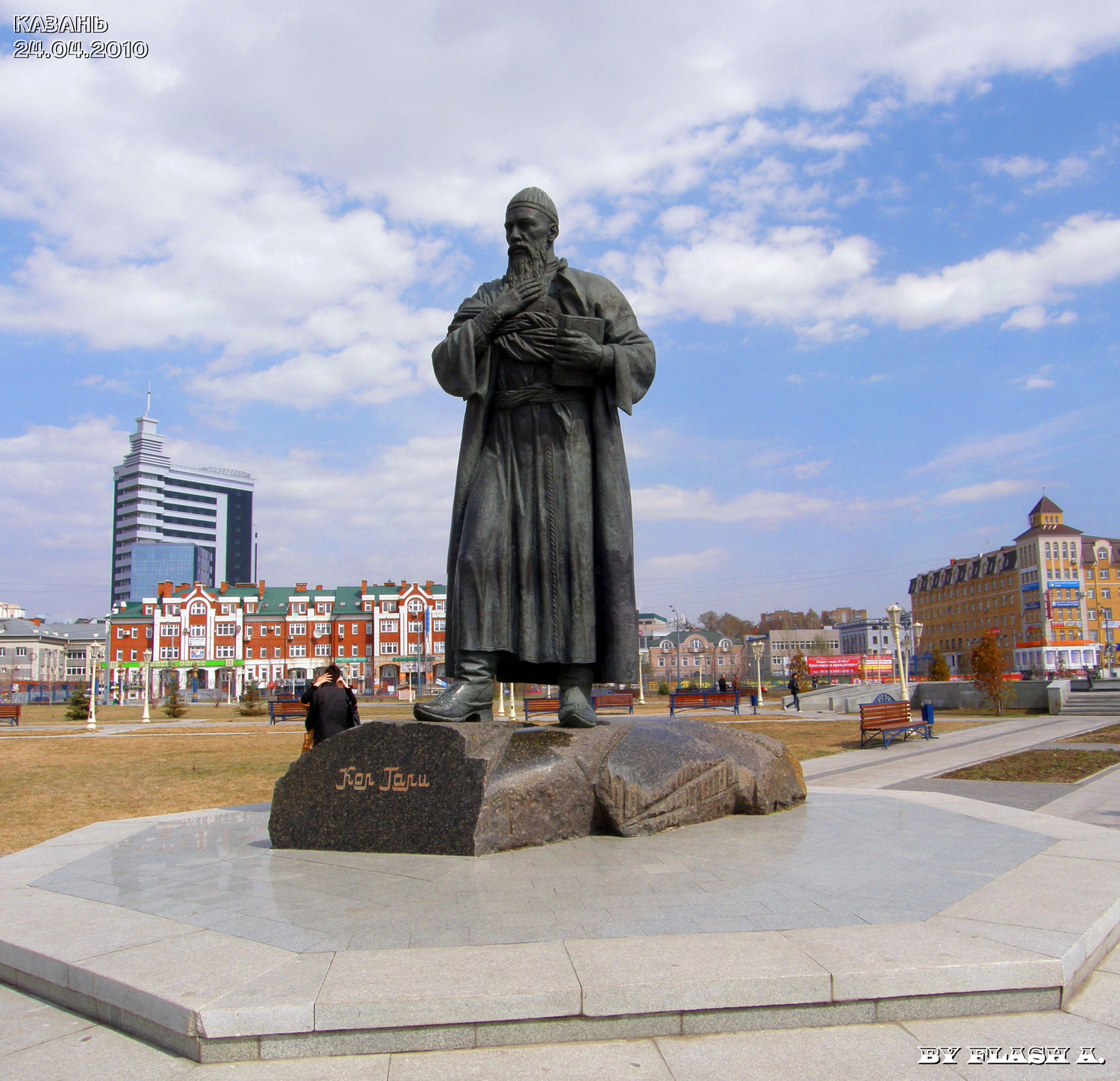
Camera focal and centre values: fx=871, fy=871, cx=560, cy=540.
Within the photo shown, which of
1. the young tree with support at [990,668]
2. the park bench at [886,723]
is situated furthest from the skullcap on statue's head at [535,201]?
the young tree with support at [990,668]

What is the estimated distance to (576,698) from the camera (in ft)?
19.2

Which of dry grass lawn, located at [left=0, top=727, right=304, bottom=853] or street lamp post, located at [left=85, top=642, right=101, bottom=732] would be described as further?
street lamp post, located at [left=85, top=642, right=101, bottom=732]

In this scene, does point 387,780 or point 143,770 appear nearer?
point 387,780

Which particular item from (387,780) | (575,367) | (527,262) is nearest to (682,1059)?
(387,780)

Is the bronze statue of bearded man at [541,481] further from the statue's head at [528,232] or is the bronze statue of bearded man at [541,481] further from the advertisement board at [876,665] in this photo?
the advertisement board at [876,665]

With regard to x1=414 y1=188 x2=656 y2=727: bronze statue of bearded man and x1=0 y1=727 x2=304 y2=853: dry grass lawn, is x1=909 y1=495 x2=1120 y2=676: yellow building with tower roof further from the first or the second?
x1=414 y1=188 x2=656 y2=727: bronze statue of bearded man

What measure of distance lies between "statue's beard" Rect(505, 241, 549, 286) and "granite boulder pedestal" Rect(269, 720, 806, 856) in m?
3.12

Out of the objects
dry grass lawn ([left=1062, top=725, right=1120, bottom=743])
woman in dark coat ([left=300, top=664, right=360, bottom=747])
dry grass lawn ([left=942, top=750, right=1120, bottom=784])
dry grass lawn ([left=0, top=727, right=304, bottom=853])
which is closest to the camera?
woman in dark coat ([left=300, top=664, right=360, bottom=747])

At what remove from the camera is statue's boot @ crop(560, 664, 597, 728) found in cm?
571

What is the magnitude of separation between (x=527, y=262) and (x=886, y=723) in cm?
1523

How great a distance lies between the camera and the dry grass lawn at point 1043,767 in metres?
11.6

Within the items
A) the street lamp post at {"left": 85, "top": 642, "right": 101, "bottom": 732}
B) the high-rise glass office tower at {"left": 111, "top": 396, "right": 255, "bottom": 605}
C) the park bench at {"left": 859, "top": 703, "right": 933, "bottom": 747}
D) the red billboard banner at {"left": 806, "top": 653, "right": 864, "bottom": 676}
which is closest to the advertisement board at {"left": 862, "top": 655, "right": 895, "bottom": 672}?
the red billboard banner at {"left": 806, "top": 653, "right": 864, "bottom": 676}

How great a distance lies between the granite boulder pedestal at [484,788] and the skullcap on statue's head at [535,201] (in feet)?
11.8

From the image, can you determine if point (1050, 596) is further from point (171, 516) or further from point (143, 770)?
point (171, 516)
